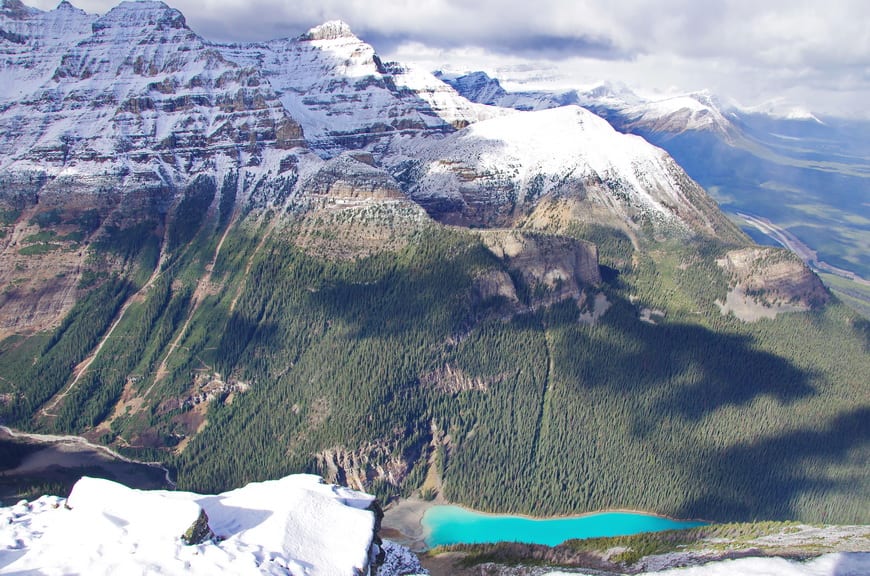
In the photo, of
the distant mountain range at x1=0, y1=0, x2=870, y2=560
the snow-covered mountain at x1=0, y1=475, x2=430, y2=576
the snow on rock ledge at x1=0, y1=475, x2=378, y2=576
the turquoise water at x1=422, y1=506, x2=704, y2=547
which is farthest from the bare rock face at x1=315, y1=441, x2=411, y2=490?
the snow on rock ledge at x1=0, y1=475, x2=378, y2=576

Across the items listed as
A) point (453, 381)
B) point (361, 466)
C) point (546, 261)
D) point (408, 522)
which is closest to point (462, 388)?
point (453, 381)

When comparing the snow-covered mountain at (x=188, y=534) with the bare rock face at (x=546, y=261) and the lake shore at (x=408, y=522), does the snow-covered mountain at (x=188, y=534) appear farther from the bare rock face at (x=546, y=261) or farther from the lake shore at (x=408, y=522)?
the bare rock face at (x=546, y=261)

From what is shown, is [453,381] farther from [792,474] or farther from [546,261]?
[792,474]

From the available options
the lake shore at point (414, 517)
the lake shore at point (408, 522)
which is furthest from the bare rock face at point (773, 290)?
the lake shore at point (408, 522)

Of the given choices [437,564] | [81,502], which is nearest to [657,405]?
[437,564]

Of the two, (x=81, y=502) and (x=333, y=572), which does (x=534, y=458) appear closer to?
(x=333, y=572)

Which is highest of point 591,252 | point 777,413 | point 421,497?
point 591,252
